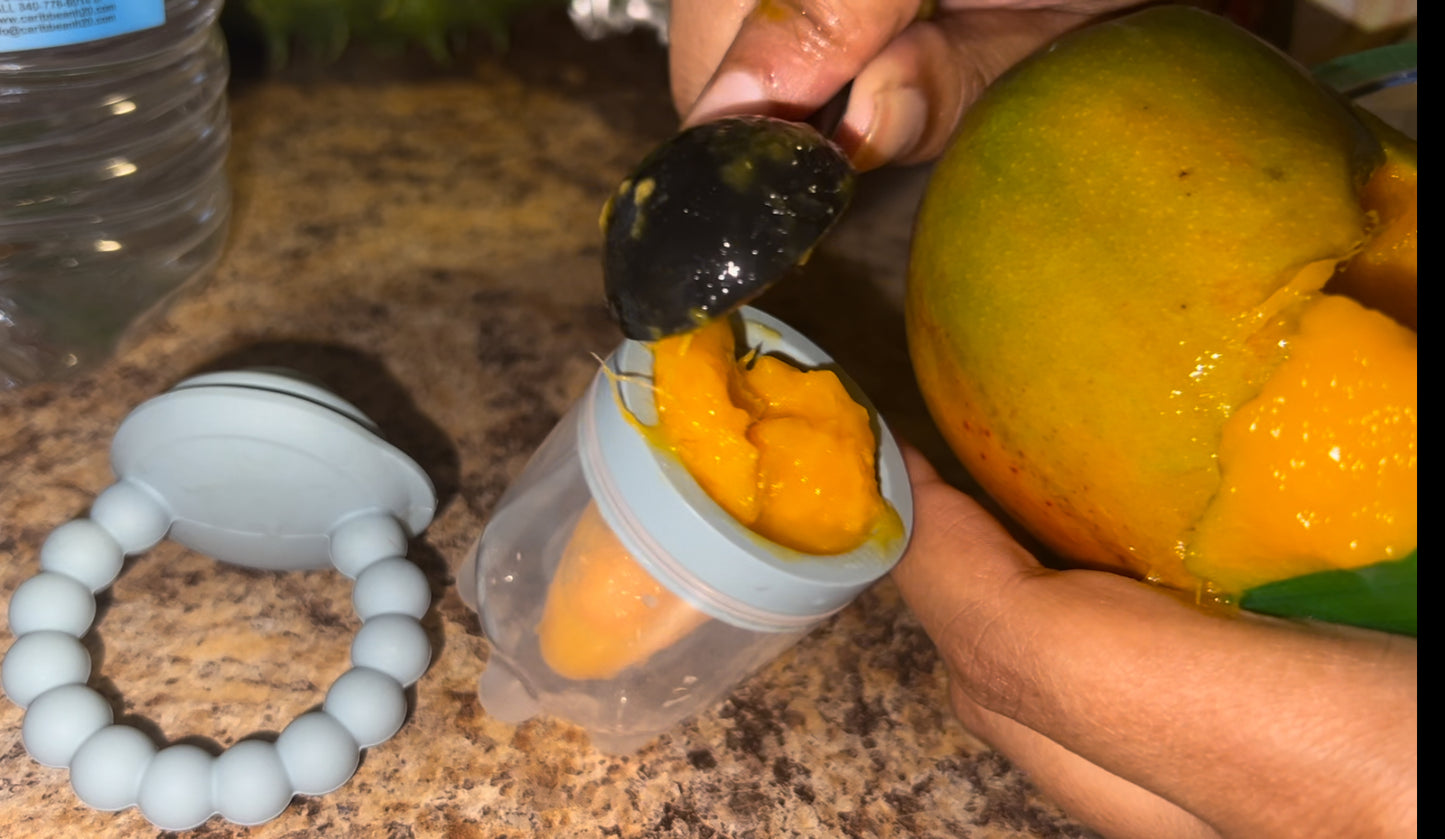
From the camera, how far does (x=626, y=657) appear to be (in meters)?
0.61

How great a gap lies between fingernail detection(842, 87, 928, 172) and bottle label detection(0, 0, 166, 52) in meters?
0.45

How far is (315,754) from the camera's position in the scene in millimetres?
598

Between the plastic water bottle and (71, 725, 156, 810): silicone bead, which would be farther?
the plastic water bottle

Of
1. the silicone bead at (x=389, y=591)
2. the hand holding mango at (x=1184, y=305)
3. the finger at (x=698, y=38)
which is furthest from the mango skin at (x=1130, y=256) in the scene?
the silicone bead at (x=389, y=591)

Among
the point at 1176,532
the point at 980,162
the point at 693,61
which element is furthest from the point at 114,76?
the point at 1176,532

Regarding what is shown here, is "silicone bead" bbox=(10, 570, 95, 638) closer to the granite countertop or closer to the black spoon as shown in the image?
the granite countertop

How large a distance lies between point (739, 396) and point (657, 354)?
5 centimetres

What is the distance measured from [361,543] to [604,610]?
170mm

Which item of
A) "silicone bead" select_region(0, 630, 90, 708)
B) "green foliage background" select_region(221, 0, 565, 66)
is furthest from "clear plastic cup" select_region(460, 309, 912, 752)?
"green foliage background" select_region(221, 0, 565, 66)

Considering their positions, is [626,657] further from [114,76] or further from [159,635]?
[114,76]

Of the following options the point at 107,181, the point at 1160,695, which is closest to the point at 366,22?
the point at 107,181

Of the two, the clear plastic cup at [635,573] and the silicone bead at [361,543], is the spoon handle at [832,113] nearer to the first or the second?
the clear plastic cup at [635,573]

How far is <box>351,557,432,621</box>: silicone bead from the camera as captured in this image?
0.66 m

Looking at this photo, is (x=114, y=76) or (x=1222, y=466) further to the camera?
(x=114, y=76)
